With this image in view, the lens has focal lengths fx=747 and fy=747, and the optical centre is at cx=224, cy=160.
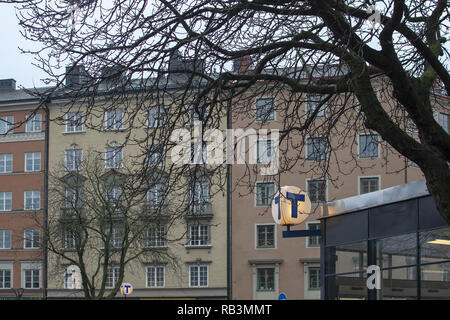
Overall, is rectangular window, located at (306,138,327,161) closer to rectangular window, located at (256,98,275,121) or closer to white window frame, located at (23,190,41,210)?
rectangular window, located at (256,98,275,121)

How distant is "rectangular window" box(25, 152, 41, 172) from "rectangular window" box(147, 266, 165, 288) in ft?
43.7

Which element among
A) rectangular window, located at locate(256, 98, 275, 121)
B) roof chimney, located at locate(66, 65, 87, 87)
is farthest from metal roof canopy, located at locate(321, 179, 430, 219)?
roof chimney, located at locate(66, 65, 87, 87)

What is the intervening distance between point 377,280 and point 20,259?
147 ft

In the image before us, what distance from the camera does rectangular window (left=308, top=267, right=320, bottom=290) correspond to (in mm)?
51219

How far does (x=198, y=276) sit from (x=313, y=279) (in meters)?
8.97

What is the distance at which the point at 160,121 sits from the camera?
15.3 meters

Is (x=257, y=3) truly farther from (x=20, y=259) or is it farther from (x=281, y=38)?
(x=20, y=259)

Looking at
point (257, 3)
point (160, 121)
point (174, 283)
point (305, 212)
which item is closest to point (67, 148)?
point (174, 283)

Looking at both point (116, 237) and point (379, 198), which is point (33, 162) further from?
point (379, 198)

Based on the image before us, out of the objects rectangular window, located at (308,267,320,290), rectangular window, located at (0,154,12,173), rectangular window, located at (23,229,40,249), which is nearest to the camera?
rectangular window, located at (308,267,320,290)

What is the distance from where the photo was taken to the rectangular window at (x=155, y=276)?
56250mm

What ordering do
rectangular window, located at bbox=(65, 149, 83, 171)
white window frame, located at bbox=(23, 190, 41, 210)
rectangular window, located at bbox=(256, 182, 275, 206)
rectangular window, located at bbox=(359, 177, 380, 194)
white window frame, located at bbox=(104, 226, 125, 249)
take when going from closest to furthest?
rectangular window, located at bbox=(256, 182, 275, 206), white window frame, located at bbox=(104, 226, 125, 249), rectangular window, located at bbox=(65, 149, 83, 171), rectangular window, located at bbox=(359, 177, 380, 194), white window frame, located at bbox=(23, 190, 41, 210)

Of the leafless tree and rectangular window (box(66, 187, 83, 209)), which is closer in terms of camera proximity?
the leafless tree
